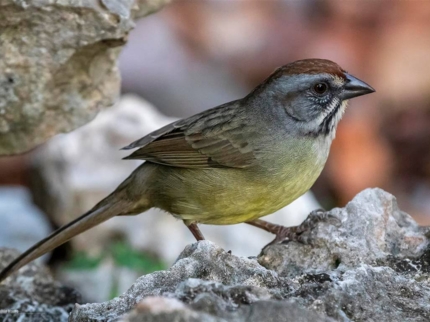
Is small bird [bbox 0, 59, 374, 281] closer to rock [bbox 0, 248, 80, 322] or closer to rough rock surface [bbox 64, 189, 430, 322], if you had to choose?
rock [bbox 0, 248, 80, 322]

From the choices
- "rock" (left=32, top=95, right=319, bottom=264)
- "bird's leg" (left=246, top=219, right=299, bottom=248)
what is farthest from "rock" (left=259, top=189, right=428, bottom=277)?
"rock" (left=32, top=95, right=319, bottom=264)

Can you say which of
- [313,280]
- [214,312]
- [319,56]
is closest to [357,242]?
[313,280]

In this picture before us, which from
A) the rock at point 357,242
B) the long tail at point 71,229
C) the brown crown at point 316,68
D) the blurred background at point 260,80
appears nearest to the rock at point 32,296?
the long tail at point 71,229

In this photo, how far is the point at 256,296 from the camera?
261cm

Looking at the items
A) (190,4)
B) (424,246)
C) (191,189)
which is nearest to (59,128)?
(191,189)

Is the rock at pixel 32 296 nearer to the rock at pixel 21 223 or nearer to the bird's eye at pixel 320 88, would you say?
the rock at pixel 21 223

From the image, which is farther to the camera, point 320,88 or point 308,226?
point 320,88

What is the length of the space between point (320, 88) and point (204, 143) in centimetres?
72

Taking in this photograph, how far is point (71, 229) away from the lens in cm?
452

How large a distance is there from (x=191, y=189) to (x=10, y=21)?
134 cm

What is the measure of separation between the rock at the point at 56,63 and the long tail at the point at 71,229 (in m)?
0.48

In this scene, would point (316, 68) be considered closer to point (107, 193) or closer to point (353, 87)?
point (353, 87)

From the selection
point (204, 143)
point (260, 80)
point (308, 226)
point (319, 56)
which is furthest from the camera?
point (260, 80)

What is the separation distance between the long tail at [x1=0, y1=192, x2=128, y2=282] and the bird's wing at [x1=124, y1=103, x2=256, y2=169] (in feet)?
1.02
